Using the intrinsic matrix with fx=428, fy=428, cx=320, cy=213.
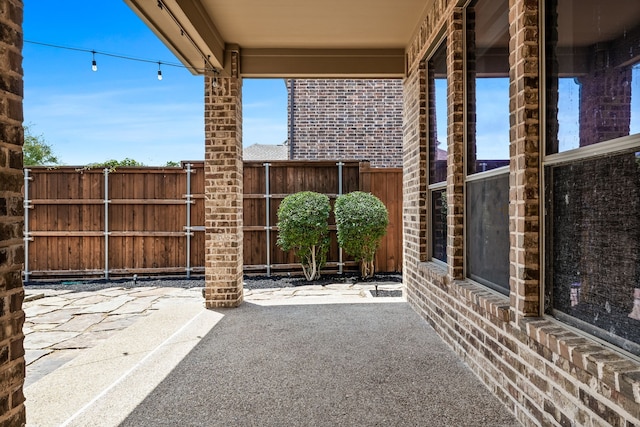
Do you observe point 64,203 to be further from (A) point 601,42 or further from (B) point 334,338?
(A) point 601,42

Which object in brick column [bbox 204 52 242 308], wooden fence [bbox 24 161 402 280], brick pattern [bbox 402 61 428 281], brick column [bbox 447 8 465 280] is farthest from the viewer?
wooden fence [bbox 24 161 402 280]

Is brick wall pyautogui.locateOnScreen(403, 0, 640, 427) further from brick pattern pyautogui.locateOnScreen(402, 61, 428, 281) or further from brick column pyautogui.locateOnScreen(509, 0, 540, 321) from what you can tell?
brick pattern pyautogui.locateOnScreen(402, 61, 428, 281)

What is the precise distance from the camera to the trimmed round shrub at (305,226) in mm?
7212

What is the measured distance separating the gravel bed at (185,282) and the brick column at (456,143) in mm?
3971

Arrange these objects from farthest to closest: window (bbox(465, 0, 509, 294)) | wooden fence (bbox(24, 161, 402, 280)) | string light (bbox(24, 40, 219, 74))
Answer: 1. wooden fence (bbox(24, 161, 402, 280))
2. string light (bbox(24, 40, 219, 74))
3. window (bbox(465, 0, 509, 294))

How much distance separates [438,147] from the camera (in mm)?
4465

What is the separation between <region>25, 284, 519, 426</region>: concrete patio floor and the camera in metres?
2.48

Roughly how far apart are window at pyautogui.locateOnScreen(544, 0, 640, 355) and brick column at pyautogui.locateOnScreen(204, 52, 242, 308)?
12.5 feet

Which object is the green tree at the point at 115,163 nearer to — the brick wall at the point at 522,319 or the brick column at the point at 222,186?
the brick column at the point at 222,186

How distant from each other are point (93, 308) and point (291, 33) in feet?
14.5

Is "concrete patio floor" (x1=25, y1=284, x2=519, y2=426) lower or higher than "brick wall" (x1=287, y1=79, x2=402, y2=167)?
lower

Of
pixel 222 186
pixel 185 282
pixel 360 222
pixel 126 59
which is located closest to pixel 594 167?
pixel 222 186

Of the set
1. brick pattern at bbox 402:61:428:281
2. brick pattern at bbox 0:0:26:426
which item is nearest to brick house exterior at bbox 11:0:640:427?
brick pattern at bbox 0:0:26:426

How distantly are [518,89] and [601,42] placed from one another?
0.52m
